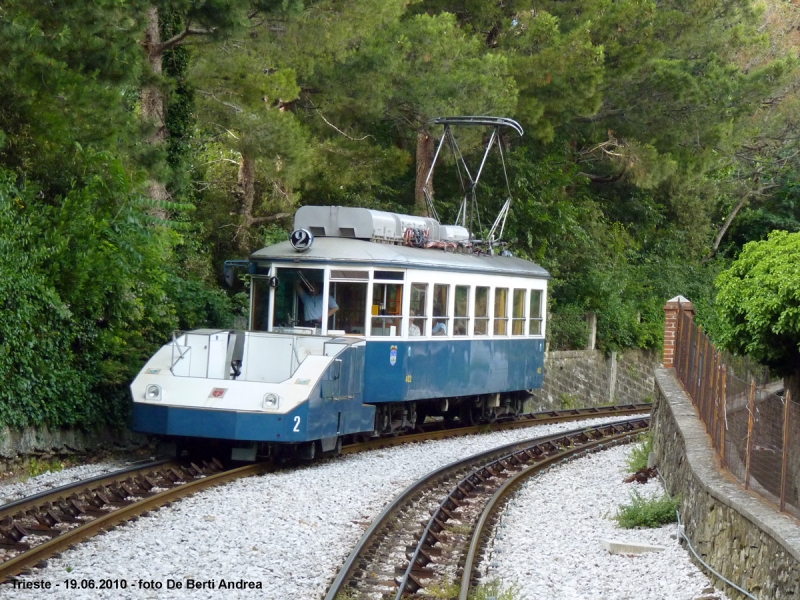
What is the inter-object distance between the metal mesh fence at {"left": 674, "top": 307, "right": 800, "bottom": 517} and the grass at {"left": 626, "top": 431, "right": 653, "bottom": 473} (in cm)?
197

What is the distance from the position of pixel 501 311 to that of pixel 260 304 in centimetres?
478

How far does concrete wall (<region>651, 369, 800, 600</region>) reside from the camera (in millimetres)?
7188

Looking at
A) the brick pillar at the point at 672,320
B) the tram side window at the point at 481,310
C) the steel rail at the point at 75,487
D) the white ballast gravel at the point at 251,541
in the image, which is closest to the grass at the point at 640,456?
the white ballast gravel at the point at 251,541

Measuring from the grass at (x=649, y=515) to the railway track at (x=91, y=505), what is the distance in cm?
413

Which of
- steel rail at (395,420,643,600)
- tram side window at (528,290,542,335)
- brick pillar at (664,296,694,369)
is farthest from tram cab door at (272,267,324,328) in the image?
brick pillar at (664,296,694,369)

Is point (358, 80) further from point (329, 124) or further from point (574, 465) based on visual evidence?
point (574, 465)

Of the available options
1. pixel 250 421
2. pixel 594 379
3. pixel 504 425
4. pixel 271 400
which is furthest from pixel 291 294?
pixel 594 379

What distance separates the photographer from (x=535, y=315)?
19.6 meters

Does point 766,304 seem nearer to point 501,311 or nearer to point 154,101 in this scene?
point 501,311

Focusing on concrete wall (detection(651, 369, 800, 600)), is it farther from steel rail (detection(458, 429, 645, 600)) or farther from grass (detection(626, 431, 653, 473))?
grass (detection(626, 431, 653, 473))

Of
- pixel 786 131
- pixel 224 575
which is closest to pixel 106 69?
pixel 224 575

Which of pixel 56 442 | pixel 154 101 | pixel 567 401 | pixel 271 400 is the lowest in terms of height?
pixel 567 401

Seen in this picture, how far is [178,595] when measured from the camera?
284 inches

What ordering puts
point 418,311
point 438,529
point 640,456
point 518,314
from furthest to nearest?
point 518,314 < point 418,311 < point 640,456 < point 438,529
